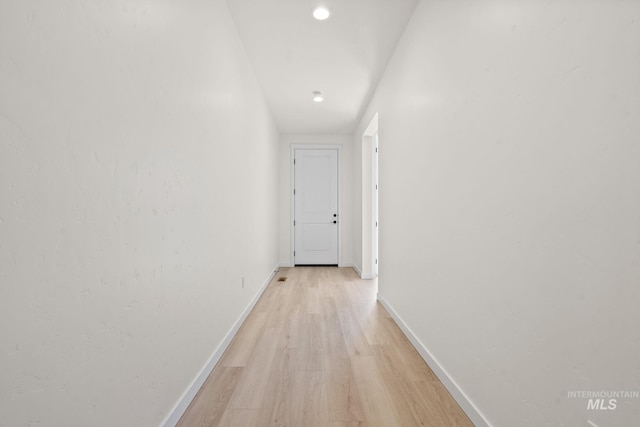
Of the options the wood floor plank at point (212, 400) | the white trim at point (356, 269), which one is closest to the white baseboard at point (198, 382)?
the wood floor plank at point (212, 400)

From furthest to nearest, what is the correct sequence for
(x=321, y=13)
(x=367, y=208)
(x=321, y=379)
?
(x=367, y=208) → (x=321, y=13) → (x=321, y=379)

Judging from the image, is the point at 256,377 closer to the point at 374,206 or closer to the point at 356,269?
the point at 374,206

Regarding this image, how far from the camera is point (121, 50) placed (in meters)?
1.08

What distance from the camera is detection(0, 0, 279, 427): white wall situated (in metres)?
0.72

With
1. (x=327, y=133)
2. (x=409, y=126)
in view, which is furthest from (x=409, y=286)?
(x=327, y=133)

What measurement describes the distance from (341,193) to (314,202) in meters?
0.56

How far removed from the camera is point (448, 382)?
1797mm

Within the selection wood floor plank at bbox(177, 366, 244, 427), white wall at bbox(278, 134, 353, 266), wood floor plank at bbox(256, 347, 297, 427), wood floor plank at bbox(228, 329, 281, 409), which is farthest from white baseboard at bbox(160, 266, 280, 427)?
white wall at bbox(278, 134, 353, 266)

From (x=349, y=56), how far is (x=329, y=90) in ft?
2.78

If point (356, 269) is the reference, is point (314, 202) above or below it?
above

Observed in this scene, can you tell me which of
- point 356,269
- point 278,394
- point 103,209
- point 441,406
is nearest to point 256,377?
point 278,394

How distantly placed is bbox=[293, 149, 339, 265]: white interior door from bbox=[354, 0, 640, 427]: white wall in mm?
3983

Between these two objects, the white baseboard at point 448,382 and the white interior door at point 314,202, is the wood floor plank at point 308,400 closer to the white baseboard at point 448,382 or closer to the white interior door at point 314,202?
the white baseboard at point 448,382

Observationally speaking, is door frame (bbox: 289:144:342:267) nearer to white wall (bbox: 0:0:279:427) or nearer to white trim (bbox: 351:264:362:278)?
white trim (bbox: 351:264:362:278)
